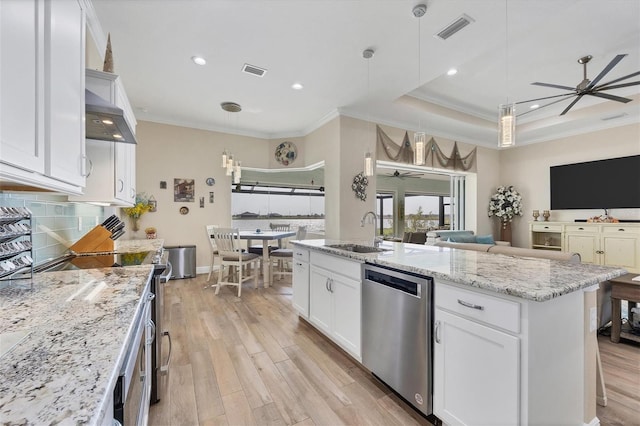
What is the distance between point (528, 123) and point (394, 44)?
418 cm

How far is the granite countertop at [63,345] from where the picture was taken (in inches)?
18.1

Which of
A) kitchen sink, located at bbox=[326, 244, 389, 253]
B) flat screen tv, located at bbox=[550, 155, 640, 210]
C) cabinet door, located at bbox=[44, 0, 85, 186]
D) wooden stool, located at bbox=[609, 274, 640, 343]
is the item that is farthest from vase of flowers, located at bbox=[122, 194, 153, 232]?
flat screen tv, located at bbox=[550, 155, 640, 210]

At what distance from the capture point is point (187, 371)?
2.10m

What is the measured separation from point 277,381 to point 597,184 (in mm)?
6370

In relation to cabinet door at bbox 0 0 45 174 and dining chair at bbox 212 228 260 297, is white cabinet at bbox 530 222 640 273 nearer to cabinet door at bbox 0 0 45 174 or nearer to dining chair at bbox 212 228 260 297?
dining chair at bbox 212 228 260 297

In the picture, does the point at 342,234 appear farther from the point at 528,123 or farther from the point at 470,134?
the point at 528,123

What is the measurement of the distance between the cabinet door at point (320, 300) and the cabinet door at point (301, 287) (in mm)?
83

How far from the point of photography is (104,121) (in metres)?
1.67

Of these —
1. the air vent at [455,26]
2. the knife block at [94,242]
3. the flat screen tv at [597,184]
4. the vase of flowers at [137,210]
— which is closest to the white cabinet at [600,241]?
the flat screen tv at [597,184]

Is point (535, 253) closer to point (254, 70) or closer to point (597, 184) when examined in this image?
point (254, 70)

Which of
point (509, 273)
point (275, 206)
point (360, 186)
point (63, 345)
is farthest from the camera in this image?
point (275, 206)

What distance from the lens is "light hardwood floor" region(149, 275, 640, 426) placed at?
1648 millimetres

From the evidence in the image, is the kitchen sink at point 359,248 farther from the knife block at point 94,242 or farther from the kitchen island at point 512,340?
the knife block at point 94,242

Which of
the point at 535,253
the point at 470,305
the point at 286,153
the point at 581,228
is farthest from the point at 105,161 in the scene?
the point at 581,228
